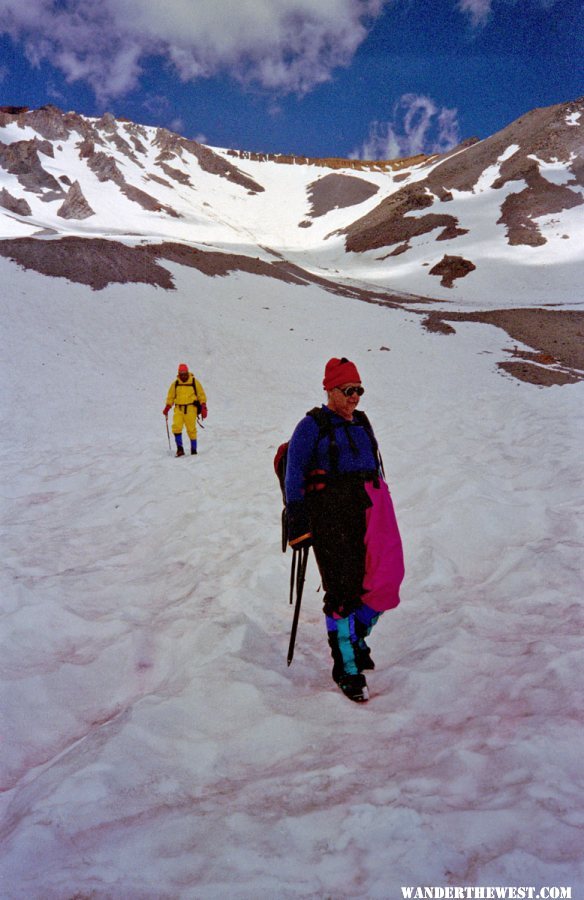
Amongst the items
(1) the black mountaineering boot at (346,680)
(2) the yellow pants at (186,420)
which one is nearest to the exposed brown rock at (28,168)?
(2) the yellow pants at (186,420)

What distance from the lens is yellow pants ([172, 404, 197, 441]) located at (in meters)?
9.42

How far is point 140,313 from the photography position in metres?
20.1

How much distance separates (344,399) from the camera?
3420mm

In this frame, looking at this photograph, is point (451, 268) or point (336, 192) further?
point (336, 192)

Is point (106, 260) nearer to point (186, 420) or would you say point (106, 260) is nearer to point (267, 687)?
point (186, 420)

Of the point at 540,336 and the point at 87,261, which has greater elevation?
the point at 87,261

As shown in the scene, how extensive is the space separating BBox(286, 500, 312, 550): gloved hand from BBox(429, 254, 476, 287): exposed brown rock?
39.0m

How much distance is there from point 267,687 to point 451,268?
4215 cm

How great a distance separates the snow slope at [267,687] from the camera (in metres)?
1.94

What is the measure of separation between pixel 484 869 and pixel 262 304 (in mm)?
25321

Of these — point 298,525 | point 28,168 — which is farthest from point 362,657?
point 28,168

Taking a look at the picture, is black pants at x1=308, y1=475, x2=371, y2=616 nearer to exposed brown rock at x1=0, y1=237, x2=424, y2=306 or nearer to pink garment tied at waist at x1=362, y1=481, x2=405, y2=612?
pink garment tied at waist at x1=362, y1=481, x2=405, y2=612

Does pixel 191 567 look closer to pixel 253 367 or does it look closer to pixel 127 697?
pixel 127 697

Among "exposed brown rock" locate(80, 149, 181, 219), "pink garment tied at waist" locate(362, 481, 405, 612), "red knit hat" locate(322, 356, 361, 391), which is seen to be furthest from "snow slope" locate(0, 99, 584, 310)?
"pink garment tied at waist" locate(362, 481, 405, 612)
